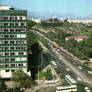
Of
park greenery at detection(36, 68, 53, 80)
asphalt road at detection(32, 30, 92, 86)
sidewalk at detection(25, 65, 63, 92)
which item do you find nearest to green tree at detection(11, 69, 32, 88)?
sidewalk at detection(25, 65, 63, 92)

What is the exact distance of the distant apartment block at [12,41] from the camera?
67.2 feet

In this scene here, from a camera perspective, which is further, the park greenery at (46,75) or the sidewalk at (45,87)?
the park greenery at (46,75)

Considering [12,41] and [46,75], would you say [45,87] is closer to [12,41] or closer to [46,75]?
[46,75]

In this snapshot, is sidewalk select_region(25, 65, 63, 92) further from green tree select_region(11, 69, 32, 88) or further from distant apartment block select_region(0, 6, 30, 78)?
distant apartment block select_region(0, 6, 30, 78)

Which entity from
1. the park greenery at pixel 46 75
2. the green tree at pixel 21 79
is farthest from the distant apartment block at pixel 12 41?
the park greenery at pixel 46 75

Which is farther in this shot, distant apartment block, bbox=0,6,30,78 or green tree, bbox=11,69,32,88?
distant apartment block, bbox=0,6,30,78

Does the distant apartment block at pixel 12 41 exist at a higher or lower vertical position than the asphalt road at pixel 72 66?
higher

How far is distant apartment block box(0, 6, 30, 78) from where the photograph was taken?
20484 mm

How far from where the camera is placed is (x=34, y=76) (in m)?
23.8

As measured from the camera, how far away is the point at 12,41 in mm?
20719

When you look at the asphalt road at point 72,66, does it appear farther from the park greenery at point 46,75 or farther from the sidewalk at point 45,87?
the park greenery at point 46,75

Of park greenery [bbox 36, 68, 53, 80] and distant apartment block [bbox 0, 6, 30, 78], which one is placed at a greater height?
distant apartment block [bbox 0, 6, 30, 78]

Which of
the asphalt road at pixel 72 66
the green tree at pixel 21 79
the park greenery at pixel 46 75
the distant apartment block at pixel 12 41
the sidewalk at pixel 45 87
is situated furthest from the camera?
the asphalt road at pixel 72 66

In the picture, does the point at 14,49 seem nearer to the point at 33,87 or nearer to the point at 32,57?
the point at 33,87
